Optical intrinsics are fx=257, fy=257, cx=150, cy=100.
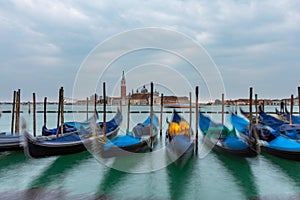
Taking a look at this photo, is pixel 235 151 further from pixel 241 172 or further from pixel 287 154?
pixel 287 154

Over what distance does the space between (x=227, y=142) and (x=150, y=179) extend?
2.45 metres

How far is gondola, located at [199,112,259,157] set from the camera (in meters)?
5.79

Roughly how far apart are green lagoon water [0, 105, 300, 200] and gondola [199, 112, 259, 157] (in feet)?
1.07

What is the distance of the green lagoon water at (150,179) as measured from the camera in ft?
14.0

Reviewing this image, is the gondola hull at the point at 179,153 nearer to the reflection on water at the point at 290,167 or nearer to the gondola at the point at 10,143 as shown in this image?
the reflection on water at the point at 290,167

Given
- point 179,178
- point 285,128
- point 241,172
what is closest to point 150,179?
point 179,178

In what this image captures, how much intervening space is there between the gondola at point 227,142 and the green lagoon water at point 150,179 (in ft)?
1.07

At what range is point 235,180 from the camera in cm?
500

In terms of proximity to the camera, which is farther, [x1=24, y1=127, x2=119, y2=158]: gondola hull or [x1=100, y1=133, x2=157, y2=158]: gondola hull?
[x1=100, y1=133, x2=157, y2=158]: gondola hull

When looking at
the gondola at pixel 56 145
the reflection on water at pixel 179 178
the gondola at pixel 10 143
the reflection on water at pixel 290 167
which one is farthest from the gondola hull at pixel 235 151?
the gondola at pixel 10 143

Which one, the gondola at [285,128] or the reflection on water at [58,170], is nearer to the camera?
the reflection on water at [58,170]

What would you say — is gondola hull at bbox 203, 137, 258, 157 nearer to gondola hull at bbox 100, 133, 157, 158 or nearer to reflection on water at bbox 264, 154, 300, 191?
reflection on water at bbox 264, 154, 300, 191

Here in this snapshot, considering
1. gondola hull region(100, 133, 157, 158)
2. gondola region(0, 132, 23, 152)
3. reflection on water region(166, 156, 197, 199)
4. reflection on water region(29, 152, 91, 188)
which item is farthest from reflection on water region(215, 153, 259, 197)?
gondola region(0, 132, 23, 152)

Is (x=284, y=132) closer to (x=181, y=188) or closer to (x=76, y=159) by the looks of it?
(x=181, y=188)
